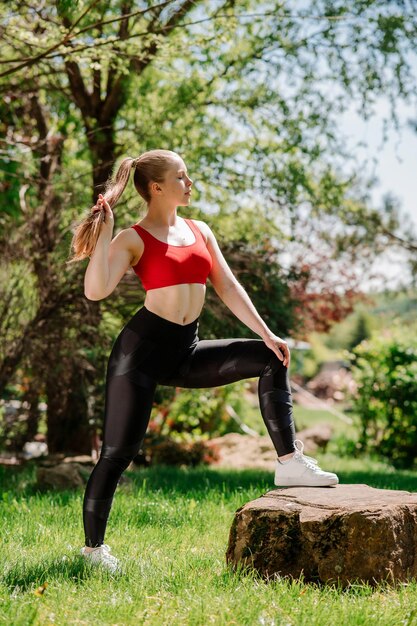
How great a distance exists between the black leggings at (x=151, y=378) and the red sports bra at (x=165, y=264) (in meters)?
0.18

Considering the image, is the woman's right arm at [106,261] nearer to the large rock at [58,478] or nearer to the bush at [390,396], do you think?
the large rock at [58,478]

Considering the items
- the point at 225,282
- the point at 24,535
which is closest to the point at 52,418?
the point at 24,535

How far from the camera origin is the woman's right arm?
369cm

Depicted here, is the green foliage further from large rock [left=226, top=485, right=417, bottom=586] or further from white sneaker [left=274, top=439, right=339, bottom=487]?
→ large rock [left=226, top=485, right=417, bottom=586]

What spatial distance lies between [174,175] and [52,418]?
5.75m

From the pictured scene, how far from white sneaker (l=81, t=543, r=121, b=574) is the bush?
28.3 feet

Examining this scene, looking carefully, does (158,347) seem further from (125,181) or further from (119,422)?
(125,181)

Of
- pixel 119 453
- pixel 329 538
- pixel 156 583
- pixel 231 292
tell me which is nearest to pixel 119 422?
pixel 119 453

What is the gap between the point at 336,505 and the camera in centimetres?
371

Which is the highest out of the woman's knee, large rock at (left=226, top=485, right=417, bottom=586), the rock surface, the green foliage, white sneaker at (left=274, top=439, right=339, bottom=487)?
the woman's knee

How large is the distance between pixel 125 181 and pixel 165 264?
46cm

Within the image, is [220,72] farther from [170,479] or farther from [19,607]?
[19,607]

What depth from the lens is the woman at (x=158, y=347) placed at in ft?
12.6

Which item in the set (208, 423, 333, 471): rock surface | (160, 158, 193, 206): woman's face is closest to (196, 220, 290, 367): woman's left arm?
(160, 158, 193, 206): woman's face
